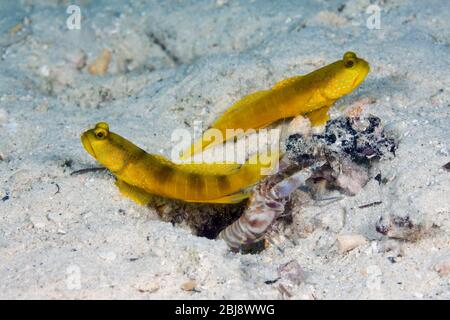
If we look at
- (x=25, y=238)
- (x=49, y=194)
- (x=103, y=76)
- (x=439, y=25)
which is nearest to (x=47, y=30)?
(x=103, y=76)

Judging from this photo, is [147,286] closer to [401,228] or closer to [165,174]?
[165,174]

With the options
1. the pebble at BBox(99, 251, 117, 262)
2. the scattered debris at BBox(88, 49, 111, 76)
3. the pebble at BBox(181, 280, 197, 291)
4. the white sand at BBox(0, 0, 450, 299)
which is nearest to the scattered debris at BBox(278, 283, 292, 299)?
the white sand at BBox(0, 0, 450, 299)

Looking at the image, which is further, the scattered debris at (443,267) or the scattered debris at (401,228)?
the scattered debris at (401,228)

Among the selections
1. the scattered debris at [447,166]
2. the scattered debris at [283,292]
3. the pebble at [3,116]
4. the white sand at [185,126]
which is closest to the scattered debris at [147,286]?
the white sand at [185,126]

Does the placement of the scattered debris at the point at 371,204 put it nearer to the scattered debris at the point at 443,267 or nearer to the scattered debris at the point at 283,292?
the scattered debris at the point at 443,267

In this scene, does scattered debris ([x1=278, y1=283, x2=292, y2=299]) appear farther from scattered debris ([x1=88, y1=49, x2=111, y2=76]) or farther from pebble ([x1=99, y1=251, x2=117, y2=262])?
scattered debris ([x1=88, y1=49, x2=111, y2=76])

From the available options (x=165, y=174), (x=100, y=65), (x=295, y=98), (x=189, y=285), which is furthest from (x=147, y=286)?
(x=100, y=65)
